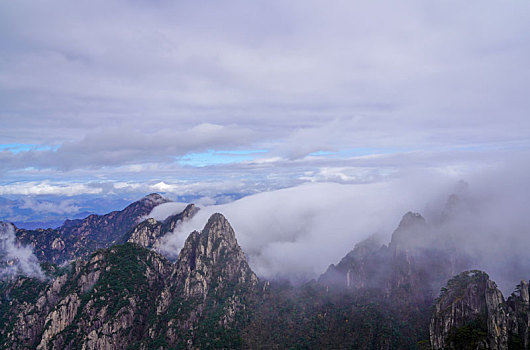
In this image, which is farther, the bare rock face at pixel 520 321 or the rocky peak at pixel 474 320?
the rocky peak at pixel 474 320

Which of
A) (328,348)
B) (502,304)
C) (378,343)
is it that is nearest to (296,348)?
(328,348)

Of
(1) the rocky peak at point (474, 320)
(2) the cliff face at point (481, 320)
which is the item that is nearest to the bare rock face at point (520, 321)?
(2) the cliff face at point (481, 320)

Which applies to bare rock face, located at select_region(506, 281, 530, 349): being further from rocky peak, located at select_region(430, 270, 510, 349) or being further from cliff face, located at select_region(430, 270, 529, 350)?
rocky peak, located at select_region(430, 270, 510, 349)

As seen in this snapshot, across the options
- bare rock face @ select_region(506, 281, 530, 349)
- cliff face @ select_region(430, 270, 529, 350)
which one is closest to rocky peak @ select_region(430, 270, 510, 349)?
cliff face @ select_region(430, 270, 529, 350)

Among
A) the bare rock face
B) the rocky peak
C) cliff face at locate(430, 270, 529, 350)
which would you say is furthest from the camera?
the rocky peak

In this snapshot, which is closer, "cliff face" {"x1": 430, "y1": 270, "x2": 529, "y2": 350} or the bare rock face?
the bare rock face

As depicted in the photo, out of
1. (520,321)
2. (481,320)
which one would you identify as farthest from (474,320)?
(520,321)

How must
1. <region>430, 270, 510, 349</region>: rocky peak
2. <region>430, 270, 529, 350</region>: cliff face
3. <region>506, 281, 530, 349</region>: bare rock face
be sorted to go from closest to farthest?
<region>506, 281, 530, 349</region>: bare rock face, <region>430, 270, 529, 350</region>: cliff face, <region>430, 270, 510, 349</region>: rocky peak

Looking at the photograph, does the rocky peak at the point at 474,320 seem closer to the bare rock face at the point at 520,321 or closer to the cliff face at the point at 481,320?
the cliff face at the point at 481,320
